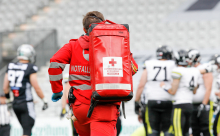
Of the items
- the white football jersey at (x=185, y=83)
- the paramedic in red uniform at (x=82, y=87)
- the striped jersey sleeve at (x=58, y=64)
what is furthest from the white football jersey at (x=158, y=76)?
the striped jersey sleeve at (x=58, y=64)

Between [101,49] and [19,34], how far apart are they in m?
10.2

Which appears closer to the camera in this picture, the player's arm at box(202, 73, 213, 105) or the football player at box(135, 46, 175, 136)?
the football player at box(135, 46, 175, 136)

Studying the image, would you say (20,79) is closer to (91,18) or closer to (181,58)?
(181,58)

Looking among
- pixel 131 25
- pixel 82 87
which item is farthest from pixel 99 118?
pixel 131 25

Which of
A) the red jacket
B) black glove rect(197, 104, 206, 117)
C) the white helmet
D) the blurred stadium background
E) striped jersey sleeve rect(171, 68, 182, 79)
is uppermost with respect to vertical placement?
the blurred stadium background

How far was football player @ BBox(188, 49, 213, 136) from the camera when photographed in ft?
20.2

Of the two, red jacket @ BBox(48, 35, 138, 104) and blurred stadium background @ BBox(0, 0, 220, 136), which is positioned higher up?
blurred stadium background @ BBox(0, 0, 220, 136)

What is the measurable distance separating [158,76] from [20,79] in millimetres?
2317

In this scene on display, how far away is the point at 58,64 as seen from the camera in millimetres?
3109

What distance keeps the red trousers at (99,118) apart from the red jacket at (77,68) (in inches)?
3.6

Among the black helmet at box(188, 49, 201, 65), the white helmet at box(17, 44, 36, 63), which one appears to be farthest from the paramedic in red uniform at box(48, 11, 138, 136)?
the black helmet at box(188, 49, 201, 65)

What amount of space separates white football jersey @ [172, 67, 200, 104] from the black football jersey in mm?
2417

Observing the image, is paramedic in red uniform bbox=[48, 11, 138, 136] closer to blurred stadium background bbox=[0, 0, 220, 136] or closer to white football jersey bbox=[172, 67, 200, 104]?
white football jersey bbox=[172, 67, 200, 104]

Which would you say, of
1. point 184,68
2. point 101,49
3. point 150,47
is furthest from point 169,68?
point 150,47
